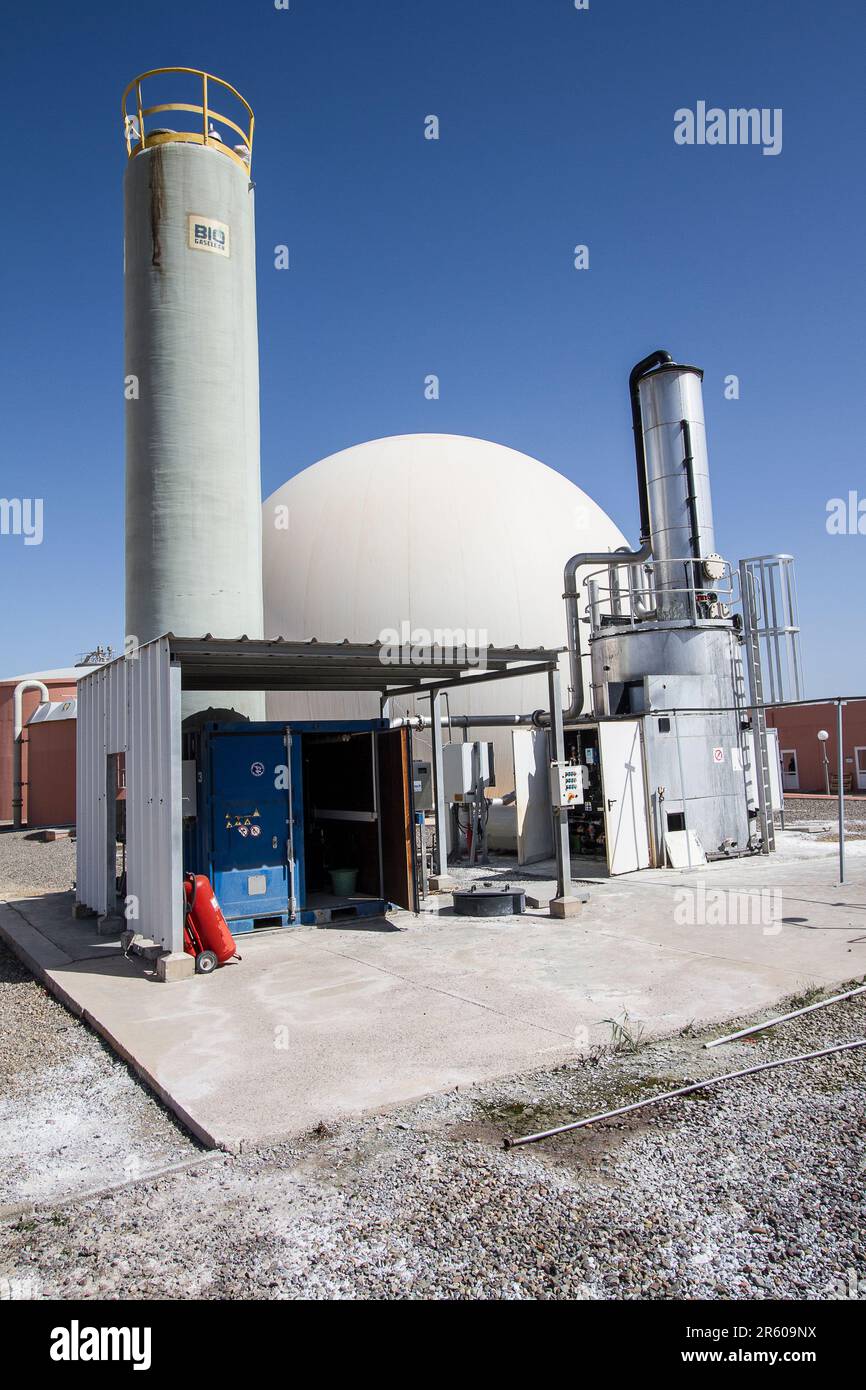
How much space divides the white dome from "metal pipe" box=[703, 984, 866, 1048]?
1743 centimetres

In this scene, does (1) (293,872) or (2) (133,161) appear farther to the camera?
(2) (133,161)

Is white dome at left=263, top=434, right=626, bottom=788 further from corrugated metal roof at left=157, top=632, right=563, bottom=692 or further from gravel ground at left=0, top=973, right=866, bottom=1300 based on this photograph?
gravel ground at left=0, top=973, right=866, bottom=1300

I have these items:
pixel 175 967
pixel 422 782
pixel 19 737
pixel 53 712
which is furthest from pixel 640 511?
pixel 19 737

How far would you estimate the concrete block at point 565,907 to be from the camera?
10.2 meters

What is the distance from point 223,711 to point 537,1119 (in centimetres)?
810

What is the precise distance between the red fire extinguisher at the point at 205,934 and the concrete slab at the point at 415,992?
0.67 feet

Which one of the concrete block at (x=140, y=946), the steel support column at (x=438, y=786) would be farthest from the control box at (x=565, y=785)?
the concrete block at (x=140, y=946)

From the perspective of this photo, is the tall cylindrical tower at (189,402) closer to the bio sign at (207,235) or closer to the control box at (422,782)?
the bio sign at (207,235)

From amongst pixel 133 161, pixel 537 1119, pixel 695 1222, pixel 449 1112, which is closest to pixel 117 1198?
pixel 449 1112

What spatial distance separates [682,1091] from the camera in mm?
4855

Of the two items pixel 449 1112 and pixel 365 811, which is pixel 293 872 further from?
pixel 449 1112

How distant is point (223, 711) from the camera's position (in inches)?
460

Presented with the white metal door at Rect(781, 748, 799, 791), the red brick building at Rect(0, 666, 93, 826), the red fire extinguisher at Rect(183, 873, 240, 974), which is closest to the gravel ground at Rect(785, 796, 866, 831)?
the white metal door at Rect(781, 748, 799, 791)

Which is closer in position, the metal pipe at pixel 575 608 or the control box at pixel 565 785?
the control box at pixel 565 785
